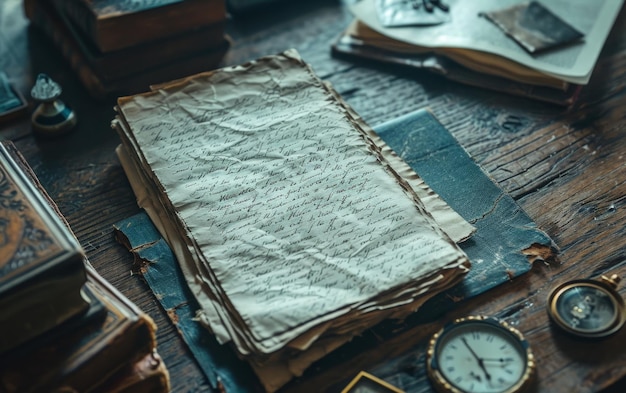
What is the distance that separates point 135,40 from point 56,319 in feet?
1.79

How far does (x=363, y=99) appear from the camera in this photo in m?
1.17

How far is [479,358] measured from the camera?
0.77 m

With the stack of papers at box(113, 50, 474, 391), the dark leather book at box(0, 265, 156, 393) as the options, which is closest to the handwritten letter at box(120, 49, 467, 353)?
the stack of papers at box(113, 50, 474, 391)

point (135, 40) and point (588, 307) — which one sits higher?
point (135, 40)

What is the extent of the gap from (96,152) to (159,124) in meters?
0.13

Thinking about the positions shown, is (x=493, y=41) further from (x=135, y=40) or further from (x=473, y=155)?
(x=135, y=40)

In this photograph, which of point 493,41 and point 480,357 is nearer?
point 480,357

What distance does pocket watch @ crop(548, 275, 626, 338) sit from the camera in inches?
31.6

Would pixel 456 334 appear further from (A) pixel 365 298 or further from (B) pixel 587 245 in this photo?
(B) pixel 587 245

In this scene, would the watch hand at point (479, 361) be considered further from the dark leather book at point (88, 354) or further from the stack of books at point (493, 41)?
the stack of books at point (493, 41)

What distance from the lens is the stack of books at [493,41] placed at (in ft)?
3.73

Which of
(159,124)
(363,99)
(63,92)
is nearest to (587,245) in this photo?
(363,99)

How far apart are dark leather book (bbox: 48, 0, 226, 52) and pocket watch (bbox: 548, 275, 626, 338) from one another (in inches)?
27.1

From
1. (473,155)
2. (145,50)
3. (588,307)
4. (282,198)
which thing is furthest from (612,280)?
(145,50)
